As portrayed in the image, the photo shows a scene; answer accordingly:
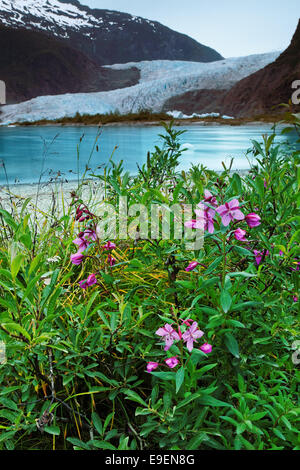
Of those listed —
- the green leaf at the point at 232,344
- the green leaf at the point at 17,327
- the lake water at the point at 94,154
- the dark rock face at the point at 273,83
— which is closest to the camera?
the green leaf at the point at 17,327

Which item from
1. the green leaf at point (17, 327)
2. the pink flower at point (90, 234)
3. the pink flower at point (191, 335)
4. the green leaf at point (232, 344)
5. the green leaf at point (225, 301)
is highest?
the pink flower at point (90, 234)

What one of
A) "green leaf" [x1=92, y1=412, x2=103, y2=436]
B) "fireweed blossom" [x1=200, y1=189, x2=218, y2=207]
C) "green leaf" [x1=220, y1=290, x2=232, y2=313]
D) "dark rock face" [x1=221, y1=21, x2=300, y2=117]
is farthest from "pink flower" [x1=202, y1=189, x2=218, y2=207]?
"dark rock face" [x1=221, y1=21, x2=300, y2=117]

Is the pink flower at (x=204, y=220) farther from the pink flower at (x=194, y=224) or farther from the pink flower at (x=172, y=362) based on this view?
the pink flower at (x=172, y=362)

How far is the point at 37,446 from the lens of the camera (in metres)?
1.18

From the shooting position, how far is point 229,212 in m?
1.00

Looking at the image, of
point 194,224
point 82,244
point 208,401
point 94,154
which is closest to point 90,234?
point 82,244

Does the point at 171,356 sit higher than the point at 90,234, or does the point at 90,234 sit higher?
the point at 90,234

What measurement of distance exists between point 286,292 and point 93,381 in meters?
0.77

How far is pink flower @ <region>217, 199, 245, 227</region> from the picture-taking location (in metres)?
0.98

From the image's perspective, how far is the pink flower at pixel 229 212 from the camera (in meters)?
0.98

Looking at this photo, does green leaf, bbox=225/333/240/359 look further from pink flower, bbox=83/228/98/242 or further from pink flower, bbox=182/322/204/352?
pink flower, bbox=83/228/98/242

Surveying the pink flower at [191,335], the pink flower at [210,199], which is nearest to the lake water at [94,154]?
the pink flower at [210,199]

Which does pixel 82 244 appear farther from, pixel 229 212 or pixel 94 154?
pixel 94 154
